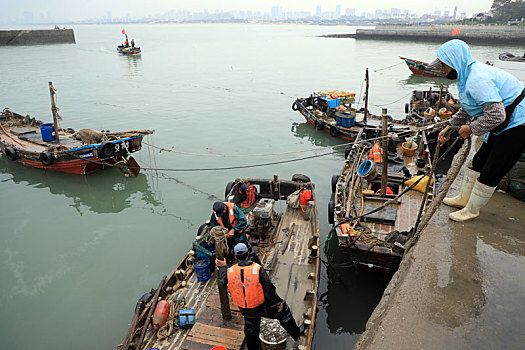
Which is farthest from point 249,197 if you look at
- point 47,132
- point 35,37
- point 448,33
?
point 35,37

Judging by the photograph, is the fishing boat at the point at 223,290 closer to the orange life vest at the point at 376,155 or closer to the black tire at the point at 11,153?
the orange life vest at the point at 376,155

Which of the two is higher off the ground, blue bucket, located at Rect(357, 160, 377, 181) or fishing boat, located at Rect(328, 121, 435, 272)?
blue bucket, located at Rect(357, 160, 377, 181)

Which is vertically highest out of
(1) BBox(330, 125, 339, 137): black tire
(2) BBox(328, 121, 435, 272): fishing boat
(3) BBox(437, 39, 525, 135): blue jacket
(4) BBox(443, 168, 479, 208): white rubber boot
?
(3) BBox(437, 39, 525, 135): blue jacket

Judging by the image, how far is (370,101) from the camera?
2859 cm

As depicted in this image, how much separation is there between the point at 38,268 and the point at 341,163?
12.9 m

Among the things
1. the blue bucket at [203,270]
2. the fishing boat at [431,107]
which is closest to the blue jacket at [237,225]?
the blue bucket at [203,270]

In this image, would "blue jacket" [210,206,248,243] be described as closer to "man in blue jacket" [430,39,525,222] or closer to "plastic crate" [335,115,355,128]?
"man in blue jacket" [430,39,525,222]

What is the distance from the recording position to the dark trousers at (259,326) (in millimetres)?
4812

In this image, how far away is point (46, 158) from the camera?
13883 mm

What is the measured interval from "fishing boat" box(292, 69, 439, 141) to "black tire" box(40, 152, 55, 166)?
1391 cm

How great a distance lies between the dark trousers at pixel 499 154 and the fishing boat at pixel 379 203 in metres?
1.22

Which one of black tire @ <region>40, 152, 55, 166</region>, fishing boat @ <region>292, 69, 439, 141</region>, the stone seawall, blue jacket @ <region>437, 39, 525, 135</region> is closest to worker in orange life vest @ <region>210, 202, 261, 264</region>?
blue jacket @ <region>437, 39, 525, 135</region>

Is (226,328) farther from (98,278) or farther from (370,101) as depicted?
(370,101)

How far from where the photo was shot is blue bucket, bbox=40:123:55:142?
15.1 metres
